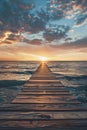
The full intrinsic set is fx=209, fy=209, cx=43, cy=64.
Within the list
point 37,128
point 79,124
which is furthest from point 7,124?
point 79,124

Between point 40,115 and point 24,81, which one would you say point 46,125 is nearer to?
point 40,115

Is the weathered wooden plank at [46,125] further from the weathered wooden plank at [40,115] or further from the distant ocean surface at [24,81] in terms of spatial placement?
the distant ocean surface at [24,81]

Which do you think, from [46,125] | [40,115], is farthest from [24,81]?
[46,125]

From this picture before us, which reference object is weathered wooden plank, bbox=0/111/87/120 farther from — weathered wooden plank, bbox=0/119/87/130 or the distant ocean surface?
the distant ocean surface

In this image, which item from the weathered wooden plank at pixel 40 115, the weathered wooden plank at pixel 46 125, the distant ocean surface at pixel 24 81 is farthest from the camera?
the distant ocean surface at pixel 24 81

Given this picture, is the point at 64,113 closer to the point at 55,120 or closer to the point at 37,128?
the point at 55,120

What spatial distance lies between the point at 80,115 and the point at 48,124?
38.1 inches

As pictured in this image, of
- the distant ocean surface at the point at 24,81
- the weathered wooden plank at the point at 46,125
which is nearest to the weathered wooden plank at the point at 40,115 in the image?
the weathered wooden plank at the point at 46,125

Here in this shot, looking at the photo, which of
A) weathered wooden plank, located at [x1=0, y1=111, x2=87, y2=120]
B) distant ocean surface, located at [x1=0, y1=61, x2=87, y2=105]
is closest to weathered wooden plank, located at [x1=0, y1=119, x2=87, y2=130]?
weathered wooden plank, located at [x1=0, y1=111, x2=87, y2=120]

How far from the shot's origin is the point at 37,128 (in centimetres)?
396

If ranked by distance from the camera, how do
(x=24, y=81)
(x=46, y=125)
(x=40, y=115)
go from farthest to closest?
(x=24, y=81) → (x=40, y=115) → (x=46, y=125)

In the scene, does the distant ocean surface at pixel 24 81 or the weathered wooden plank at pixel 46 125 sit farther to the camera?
the distant ocean surface at pixel 24 81

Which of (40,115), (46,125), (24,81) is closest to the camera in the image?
(46,125)

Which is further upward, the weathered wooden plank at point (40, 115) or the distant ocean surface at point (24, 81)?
the weathered wooden plank at point (40, 115)
